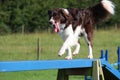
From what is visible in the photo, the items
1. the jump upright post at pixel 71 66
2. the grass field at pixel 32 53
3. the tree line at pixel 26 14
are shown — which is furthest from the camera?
the tree line at pixel 26 14

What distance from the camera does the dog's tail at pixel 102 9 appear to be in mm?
9266

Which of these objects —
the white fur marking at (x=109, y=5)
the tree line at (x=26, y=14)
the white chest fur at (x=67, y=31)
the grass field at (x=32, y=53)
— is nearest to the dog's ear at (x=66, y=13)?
the white chest fur at (x=67, y=31)

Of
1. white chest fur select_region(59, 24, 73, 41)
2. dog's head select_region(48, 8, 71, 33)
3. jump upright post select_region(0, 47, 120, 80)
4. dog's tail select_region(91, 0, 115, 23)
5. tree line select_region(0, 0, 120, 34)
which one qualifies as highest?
tree line select_region(0, 0, 120, 34)

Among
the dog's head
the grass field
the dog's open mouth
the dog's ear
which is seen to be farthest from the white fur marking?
the grass field

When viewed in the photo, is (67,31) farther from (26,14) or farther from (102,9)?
(26,14)

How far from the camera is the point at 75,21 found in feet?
28.2

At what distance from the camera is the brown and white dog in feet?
26.5

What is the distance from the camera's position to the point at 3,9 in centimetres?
4034

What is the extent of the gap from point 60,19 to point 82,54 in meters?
13.4

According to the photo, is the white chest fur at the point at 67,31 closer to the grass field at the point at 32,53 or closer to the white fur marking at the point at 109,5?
the white fur marking at the point at 109,5

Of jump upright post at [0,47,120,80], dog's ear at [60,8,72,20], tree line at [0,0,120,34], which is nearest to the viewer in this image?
jump upright post at [0,47,120,80]

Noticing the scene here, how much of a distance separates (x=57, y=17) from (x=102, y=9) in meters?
1.71

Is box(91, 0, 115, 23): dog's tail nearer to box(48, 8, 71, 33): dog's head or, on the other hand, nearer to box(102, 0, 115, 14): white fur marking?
box(102, 0, 115, 14): white fur marking

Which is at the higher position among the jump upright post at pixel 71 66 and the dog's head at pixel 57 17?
→ the dog's head at pixel 57 17
